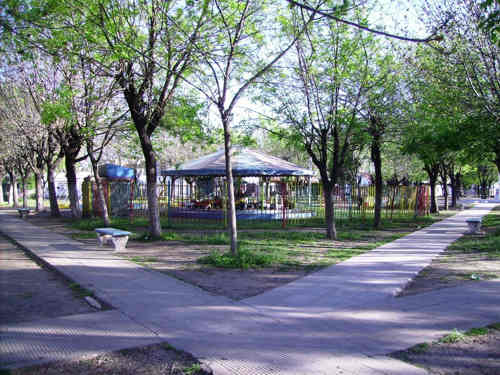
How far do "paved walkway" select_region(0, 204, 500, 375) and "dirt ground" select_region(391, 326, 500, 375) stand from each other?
20cm

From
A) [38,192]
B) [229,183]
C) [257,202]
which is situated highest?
[38,192]

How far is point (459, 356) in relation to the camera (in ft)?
14.1

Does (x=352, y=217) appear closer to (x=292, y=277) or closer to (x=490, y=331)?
(x=292, y=277)

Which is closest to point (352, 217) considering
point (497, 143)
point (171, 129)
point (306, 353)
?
point (497, 143)

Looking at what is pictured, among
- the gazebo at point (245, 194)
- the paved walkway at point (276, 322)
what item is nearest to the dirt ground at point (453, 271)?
the paved walkway at point (276, 322)

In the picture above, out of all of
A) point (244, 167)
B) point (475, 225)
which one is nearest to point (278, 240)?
point (475, 225)

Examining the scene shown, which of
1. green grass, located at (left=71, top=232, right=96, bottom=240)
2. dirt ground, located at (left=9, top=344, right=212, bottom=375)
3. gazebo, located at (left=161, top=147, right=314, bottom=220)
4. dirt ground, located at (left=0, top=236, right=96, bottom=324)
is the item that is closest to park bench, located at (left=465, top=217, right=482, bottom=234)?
gazebo, located at (left=161, top=147, right=314, bottom=220)

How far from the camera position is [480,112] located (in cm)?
1245

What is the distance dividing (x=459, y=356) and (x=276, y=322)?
2070 mm

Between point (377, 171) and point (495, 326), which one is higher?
point (377, 171)

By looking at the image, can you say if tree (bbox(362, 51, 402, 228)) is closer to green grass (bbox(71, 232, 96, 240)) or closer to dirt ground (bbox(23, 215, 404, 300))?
dirt ground (bbox(23, 215, 404, 300))

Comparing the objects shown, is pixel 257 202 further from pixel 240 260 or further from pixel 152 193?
pixel 240 260

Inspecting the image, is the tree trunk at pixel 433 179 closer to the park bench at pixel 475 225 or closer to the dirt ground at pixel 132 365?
the park bench at pixel 475 225

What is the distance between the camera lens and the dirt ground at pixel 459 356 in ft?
13.2
